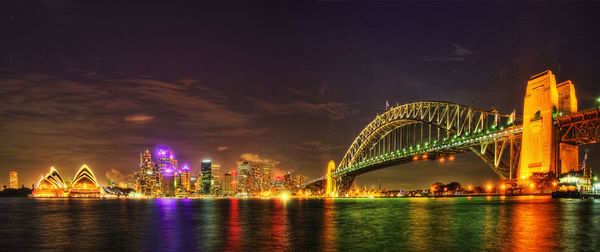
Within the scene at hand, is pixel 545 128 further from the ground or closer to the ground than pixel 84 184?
further from the ground

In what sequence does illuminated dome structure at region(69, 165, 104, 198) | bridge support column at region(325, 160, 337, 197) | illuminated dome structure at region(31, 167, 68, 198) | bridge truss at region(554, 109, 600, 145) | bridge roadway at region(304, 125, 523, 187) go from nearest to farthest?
bridge truss at region(554, 109, 600, 145) → bridge roadway at region(304, 125, 523, 187) → bridge support column at region(325, 160, 337, 197) → illuminated dome structure at region(31, 167, 68, 198) → illuminated dome structure at region(69, 165, 104, 198)

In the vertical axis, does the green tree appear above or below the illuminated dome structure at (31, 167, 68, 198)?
above

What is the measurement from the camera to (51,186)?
18575cm

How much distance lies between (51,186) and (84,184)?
1283cm

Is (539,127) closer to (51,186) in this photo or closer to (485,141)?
(485,141)

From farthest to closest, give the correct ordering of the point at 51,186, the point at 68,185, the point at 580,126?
the point at 68,185 < the point at 51,186 < the point at 580,126

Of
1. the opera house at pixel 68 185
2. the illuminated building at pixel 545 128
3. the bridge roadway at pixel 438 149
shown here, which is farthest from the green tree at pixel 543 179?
the opera house at pixel 68 185

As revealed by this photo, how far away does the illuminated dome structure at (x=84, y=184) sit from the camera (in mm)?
188500

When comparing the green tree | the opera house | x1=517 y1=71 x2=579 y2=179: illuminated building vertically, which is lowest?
the opera house

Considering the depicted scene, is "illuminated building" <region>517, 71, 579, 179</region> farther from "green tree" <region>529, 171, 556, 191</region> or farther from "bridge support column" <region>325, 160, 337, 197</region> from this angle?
"bridge support column" <region>325, 160, 337, 197</region>

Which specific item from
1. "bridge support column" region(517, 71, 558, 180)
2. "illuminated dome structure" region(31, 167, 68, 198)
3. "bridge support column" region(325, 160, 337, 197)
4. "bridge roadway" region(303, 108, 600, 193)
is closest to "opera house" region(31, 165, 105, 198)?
"illuminated dome structure" region(31, 167, 68, 198)

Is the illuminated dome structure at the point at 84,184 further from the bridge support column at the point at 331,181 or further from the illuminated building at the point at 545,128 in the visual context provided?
the illuminated building at the point at 545,128

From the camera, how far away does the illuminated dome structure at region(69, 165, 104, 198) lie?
618ft

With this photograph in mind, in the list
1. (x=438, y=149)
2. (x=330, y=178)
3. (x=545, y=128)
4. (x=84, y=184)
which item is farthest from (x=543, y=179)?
(x=84, y=184)
